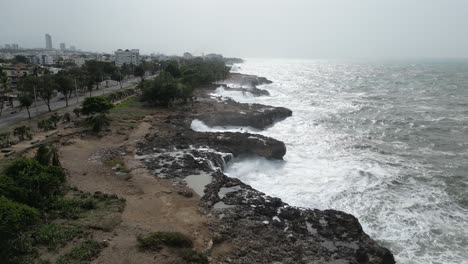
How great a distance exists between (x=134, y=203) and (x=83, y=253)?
6.82 m

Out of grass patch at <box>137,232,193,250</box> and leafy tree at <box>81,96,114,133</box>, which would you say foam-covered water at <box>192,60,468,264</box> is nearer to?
grass patch at <box>137,232,193,250</box>

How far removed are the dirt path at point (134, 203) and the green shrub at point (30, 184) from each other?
3106mm

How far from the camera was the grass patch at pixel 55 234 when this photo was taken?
1838 cm

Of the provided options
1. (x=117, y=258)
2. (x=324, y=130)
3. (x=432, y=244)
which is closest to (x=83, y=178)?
(x=117, y=258)

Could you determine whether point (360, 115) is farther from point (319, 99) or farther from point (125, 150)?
point (125, 150)

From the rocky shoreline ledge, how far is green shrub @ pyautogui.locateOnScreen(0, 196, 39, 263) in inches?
385

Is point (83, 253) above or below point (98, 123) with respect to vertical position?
below

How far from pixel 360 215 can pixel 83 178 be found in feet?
72.6

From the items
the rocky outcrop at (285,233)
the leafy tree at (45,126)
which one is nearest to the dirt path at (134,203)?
the rocky outcrop at (285,233)

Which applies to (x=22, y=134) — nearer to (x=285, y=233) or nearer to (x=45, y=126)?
(x=45, y=126)

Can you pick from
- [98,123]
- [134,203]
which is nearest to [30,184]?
[134,203]

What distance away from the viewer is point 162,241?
1916 cm

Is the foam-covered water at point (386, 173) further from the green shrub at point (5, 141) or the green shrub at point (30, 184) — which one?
the green shrub at point (5, 141)

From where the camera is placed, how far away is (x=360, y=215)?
2689 cm
